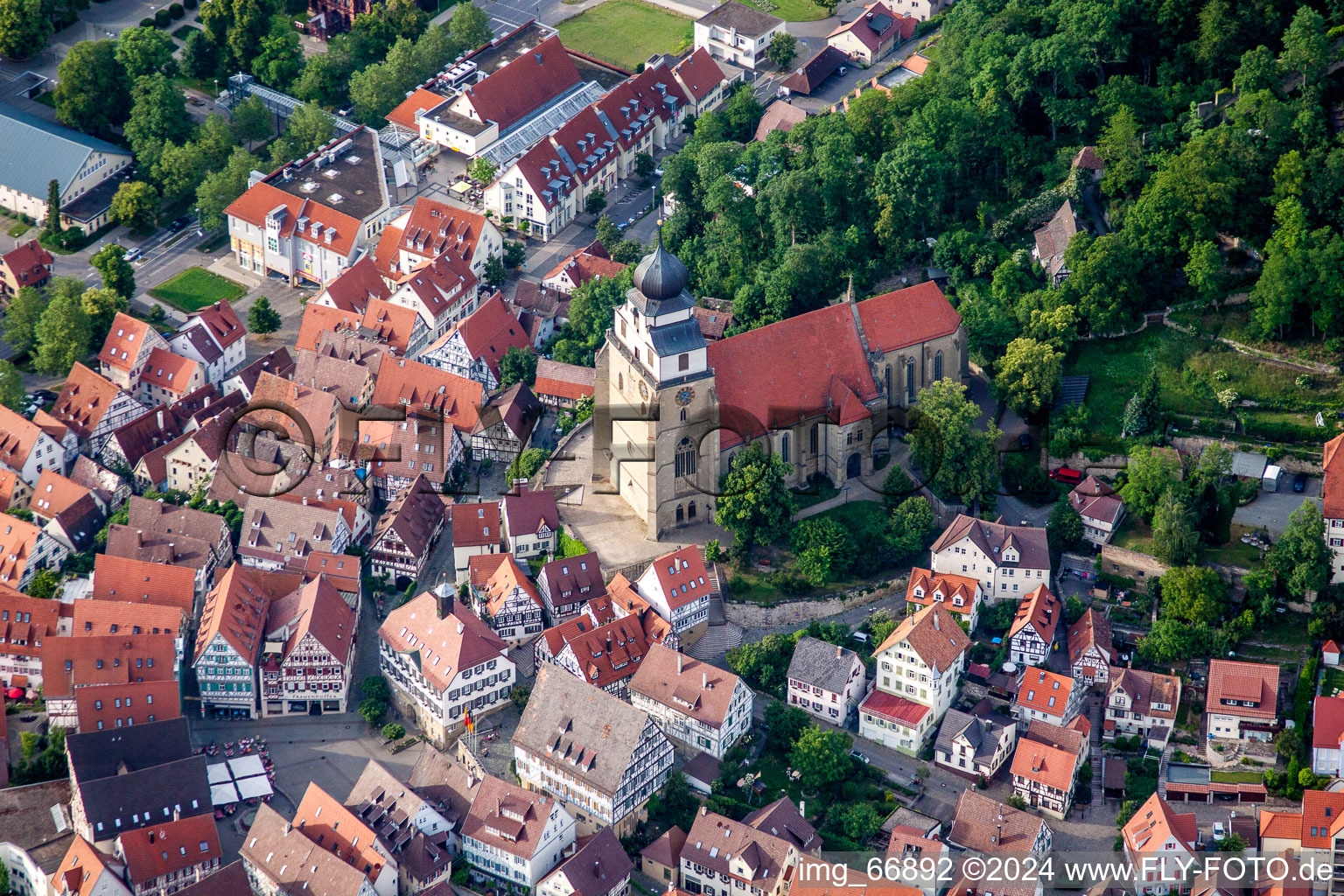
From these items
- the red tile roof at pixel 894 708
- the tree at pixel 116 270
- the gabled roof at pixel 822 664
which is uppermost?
the tree at pixel 116 270

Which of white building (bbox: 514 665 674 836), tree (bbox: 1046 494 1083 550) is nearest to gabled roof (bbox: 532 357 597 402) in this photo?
white building (bbox: 514 665 674 836)

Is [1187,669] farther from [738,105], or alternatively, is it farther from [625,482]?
[738,105]

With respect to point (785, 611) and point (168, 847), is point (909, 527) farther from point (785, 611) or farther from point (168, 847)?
point (168, 847)

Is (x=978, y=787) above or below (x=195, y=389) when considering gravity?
below

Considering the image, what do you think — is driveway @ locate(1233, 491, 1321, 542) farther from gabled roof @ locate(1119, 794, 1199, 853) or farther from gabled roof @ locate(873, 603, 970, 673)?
gabled roof @ locate(1119, 794, 1199, 853)

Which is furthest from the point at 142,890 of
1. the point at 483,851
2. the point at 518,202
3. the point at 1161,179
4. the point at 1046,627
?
the point at 1161,179

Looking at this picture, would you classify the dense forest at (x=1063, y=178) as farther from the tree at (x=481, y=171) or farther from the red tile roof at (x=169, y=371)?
the red tile roof at (x=169, y=371)

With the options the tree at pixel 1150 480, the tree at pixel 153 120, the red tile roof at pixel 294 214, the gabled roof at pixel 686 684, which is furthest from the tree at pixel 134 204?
the tree at pixel 1150 480
